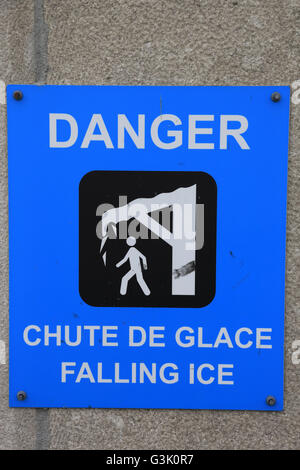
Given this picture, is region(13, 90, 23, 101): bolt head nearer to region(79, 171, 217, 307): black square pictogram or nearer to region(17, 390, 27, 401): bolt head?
region(79, 171, 217, 307): black square pictogram

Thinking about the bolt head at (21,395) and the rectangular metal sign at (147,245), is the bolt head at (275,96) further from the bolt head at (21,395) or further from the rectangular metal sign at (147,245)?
the bolt head at (21,395)

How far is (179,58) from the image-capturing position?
3.35ft

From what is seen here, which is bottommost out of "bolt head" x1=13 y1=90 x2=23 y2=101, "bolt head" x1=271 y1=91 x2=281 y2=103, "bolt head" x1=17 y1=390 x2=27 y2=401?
"bolt head" x1=17 y1=390 x2=27 y2=401

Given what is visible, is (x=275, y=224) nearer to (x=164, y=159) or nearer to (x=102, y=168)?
(x=164, y=159)

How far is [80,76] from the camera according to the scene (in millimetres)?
1037

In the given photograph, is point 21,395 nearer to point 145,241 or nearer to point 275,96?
point 145,241

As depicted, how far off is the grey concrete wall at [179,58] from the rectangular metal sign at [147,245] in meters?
0.04

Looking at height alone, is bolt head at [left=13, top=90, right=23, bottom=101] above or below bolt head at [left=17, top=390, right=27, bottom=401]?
above

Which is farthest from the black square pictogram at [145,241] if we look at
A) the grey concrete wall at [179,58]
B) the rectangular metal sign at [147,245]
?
the grey concrete wall at [179,58]

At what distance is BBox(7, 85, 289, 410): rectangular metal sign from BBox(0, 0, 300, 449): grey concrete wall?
37 mm

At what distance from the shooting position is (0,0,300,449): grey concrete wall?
1.01m

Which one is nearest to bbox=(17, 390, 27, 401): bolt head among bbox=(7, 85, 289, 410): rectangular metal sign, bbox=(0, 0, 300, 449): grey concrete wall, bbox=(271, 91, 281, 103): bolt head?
bbox=(7, 85, 289, 410): rectangular metal sign

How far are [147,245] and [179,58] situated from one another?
52 centimetres
